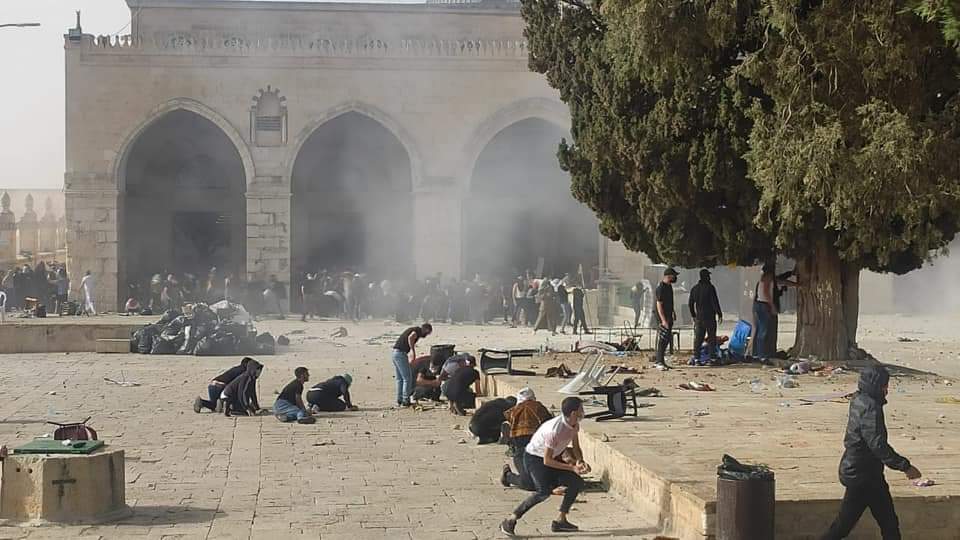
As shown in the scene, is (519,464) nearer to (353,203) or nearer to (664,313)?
(664,313)

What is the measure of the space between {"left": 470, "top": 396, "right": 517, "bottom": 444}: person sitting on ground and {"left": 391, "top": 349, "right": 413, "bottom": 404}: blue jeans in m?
2.67

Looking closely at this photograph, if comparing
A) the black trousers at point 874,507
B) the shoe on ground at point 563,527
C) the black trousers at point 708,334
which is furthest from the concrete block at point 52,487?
the black trousers at point 708,334

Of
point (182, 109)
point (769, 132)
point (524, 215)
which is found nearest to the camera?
point (769, 132)

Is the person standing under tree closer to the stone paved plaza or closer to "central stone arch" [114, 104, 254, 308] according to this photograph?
the stone paved plaza

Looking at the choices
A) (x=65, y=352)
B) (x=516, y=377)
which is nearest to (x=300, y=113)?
(x=65, y=352)

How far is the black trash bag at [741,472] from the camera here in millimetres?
5957

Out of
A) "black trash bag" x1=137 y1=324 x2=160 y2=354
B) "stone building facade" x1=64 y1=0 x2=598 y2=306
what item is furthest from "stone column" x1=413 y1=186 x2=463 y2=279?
"black trash bag" x1=137 y1=324 x2=160 y2=354

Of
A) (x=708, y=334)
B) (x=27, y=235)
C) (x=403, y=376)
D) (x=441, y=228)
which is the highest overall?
(x=27, y=235)

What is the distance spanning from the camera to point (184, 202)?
3259cm

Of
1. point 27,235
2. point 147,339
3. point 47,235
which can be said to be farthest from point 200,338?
point 47,235

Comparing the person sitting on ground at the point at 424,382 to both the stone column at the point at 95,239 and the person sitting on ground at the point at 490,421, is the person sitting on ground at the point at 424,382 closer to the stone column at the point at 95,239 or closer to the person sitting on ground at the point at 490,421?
the person sitting on ground at the point at 490,421

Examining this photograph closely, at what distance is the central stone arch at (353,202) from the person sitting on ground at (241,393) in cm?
1856

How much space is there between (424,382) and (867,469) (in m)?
7.81

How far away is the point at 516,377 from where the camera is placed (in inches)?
509
